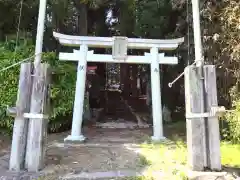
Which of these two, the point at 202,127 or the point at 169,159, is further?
the point at 169,159

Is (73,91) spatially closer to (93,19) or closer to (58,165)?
(58,165)

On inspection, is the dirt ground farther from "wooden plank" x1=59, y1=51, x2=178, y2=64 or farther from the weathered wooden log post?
"wooden plank" x1=59, y1=51, x2=178, y2=64

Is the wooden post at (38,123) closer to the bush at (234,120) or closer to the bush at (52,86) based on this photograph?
the bush at (52,86)

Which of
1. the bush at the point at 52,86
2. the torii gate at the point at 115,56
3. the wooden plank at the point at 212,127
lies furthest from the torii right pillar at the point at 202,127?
the bush at the point at 52,86

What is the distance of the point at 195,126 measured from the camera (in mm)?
4953

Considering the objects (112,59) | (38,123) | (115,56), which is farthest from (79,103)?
(38,123)

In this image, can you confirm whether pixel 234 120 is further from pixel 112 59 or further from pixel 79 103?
pixel 79 103

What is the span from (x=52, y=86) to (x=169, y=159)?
14.7ft

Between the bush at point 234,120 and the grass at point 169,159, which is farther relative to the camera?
the bush at point 234,120

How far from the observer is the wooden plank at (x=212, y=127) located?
16.1 feet

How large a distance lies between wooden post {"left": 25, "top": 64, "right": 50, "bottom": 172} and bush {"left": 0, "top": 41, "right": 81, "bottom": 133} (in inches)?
141

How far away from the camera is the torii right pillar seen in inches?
193

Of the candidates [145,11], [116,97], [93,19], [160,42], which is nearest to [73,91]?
[160,42]

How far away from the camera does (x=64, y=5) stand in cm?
1037
